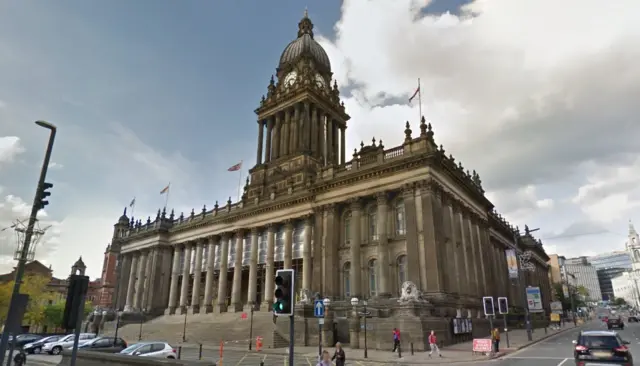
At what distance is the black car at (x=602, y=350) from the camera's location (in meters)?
15.2

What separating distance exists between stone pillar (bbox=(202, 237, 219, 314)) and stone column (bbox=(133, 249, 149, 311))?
1390 centimetres

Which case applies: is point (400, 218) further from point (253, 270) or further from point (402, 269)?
point (253, 270)

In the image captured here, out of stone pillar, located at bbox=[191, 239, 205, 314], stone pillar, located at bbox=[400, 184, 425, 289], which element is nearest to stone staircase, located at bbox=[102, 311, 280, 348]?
stone pillar, located at bbox=[191, 239, 205, 314]

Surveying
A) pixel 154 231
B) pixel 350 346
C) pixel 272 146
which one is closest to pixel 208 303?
pixel 154 231

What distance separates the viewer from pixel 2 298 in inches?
2470

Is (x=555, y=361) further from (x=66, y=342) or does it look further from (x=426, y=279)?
(x=66, y=342)

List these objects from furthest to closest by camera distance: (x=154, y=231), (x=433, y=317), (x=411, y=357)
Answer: (x=154, y=231), (x=433, y=317), (x=411, y=357)

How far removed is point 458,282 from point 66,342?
118ft

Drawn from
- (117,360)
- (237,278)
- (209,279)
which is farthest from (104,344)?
(209,279)

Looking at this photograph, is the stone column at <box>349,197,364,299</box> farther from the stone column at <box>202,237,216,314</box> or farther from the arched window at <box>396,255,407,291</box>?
the stone column at <box>202,237,216,314</box>

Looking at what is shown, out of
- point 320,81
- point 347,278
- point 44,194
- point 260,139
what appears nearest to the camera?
point 44,194

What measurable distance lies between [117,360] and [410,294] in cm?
2249

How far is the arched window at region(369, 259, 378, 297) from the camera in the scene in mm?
39103

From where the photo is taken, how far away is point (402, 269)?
38.0 m
